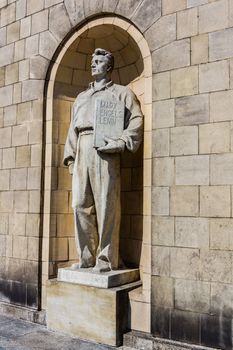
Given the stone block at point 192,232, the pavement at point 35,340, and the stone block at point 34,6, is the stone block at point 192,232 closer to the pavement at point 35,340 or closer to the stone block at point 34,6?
the pavement at point 35,340

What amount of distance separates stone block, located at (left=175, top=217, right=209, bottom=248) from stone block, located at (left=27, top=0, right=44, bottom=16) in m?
4.04

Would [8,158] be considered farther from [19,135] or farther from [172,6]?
[172,6]

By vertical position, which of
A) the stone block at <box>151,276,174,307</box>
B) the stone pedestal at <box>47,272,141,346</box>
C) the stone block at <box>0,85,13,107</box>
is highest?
the stone block at <box>0,85,13,107</box>

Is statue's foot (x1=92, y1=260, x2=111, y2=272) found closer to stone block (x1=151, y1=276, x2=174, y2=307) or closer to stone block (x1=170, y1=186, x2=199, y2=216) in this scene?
stone block (x1=151, y1=276, x2=174, y2=307)

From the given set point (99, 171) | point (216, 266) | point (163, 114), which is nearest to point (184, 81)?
point (163, 114)

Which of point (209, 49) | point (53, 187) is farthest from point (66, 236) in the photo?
point (209, 49)

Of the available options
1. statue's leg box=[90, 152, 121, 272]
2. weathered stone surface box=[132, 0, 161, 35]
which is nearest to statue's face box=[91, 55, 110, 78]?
weathered stone surface box=[132, 0, 161, 35]

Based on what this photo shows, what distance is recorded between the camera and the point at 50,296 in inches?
221

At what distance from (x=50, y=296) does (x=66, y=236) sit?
102cm

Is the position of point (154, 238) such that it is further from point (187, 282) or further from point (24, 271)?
point (24, 271)

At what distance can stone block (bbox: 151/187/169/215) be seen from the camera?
16.3 feet

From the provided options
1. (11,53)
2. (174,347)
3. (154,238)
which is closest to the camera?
(174,347)

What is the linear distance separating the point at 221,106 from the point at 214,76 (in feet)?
1.20

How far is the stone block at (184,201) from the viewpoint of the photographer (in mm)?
4754
